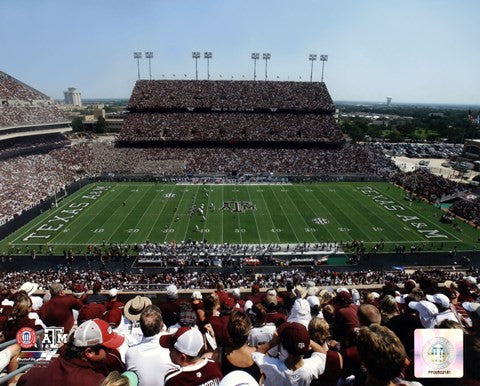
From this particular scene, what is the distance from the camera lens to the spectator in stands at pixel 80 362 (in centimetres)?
286

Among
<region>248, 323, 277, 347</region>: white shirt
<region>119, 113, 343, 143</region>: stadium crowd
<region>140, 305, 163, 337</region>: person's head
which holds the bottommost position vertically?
<region>119, 113, 343, 143</region>: stadium crowd

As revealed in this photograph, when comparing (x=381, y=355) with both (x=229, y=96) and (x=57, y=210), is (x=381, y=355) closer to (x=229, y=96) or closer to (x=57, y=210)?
(x=57, y=210)

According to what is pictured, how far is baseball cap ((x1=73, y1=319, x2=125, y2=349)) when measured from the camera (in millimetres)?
3109

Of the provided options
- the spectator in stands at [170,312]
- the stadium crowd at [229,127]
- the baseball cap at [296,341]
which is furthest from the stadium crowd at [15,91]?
the baseball cap at [296,341]

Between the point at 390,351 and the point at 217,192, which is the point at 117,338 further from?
the point at 217,192

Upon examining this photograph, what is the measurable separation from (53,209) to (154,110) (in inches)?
1311

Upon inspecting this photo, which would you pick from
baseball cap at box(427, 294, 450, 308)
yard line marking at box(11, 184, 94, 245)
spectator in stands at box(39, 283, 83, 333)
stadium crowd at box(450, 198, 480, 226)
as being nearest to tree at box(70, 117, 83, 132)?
yard line marking at box(11, 184, 94, 245)

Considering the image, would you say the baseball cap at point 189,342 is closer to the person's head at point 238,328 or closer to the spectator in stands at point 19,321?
the person's head at point 238,328

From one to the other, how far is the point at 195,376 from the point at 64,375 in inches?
43.0

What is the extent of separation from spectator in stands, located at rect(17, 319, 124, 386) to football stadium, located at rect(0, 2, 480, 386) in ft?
0.06

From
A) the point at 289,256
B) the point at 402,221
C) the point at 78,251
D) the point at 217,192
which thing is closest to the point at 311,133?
the point at 217,192

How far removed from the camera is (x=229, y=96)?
64188 mm

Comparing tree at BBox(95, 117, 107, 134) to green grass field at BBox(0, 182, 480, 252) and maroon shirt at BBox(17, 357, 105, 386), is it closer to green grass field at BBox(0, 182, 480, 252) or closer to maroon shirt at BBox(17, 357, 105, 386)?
green grass field at BBox(0, 182, 480, 252)

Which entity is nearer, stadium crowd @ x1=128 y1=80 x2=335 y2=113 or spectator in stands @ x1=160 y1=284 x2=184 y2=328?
spectator in stands @ x1=160 y1=284 x2=184 y2=328
